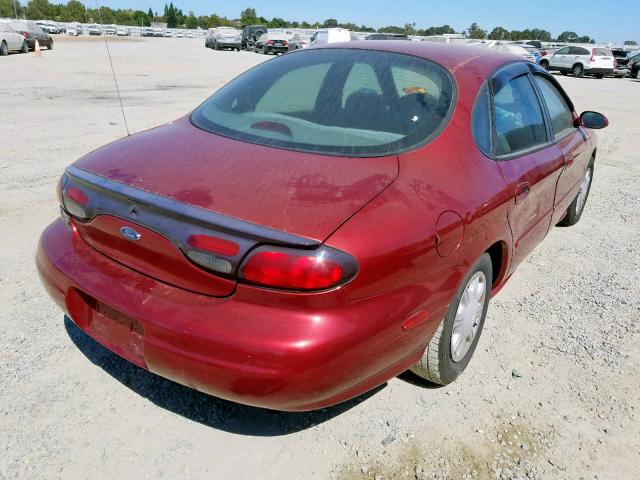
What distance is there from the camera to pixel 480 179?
8.23 ft

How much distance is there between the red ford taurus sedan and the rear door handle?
20 millimetres

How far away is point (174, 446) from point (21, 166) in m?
5.00

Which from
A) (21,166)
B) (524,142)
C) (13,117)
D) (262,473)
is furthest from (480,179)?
(13,117)

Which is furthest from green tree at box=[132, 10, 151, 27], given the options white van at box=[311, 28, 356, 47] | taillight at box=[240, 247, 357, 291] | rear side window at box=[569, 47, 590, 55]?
taillight at box=[240, 247, 357, 291]

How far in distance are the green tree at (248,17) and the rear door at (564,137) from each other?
336 feet

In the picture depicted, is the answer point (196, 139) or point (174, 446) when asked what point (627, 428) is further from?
point (196, 139)

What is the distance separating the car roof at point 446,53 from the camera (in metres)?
2.92

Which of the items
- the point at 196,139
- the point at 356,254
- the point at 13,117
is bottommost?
the point at 13,117

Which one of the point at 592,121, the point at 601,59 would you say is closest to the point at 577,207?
the point at 592,121

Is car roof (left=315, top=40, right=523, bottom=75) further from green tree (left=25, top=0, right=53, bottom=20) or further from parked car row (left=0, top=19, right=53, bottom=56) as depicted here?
green tree (left=25, top=0, right=53, bottom=20)

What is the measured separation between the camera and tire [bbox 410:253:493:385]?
2.49 metres

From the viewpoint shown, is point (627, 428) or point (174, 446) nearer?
point (174, 446)

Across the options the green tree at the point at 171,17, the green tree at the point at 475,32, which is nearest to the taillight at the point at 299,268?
the green tree at the point at 475,32

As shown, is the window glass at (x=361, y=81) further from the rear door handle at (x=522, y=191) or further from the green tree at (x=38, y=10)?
the green tree at (x=38, y=10)
